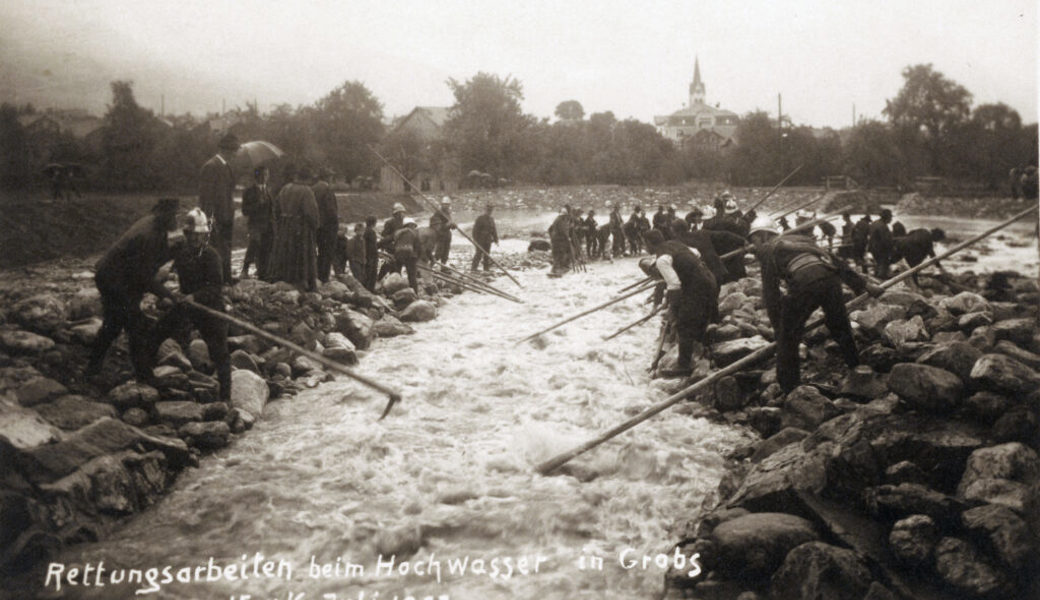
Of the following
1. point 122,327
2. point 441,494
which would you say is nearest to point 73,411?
point 122,327

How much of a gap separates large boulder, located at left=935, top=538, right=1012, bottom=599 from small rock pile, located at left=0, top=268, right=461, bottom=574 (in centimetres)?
500

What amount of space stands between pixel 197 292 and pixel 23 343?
1.43m

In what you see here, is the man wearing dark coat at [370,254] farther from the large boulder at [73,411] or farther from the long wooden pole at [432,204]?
the large boulder at [73,411]

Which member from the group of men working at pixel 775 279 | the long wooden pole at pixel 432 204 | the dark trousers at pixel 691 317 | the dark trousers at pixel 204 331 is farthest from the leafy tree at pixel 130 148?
the dark trousers at pixel 691 317

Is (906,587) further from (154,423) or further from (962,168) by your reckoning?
(962,168)

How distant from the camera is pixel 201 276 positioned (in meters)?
6.27

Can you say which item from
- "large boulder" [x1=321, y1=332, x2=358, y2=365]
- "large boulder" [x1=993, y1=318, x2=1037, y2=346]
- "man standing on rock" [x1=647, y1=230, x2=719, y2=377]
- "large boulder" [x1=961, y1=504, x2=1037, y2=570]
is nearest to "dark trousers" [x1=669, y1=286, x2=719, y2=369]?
"man standing on rock" [x1=647, y1=230, x2=719, y2=377]

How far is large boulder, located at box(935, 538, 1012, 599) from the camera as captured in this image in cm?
334

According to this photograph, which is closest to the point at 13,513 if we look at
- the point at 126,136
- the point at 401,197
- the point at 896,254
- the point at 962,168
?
the point at 126,136

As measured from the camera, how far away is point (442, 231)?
15070 millimetres

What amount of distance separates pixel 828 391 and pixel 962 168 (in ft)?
33.7

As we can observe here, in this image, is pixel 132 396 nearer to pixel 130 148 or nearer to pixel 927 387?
pixel 130 148

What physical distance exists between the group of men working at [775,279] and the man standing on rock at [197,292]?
4443 mm

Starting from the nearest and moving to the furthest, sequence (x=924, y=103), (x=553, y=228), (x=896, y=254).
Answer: (x=924, y=103) < (x=896, y=254) < (x=553, y=228)
